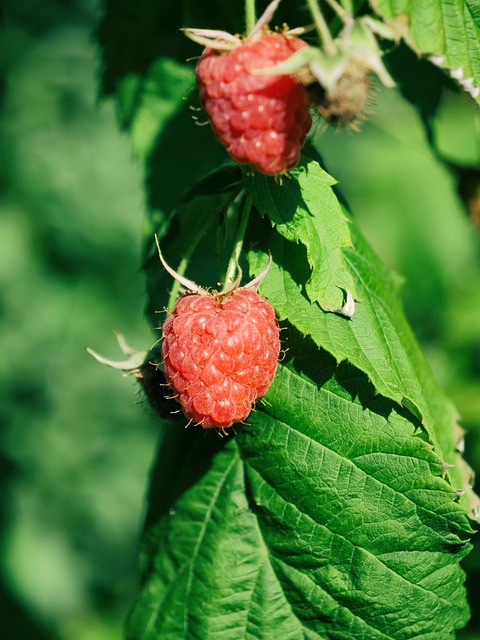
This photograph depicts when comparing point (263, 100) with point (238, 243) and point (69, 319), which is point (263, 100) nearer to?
point (238, 243)

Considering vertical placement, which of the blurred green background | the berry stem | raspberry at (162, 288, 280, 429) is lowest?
the blurred green background

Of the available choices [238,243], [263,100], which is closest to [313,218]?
[238,243]

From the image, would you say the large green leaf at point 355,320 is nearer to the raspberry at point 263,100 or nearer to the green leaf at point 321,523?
the green leaf at point 321,523

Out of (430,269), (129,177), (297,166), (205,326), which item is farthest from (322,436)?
(129,177)

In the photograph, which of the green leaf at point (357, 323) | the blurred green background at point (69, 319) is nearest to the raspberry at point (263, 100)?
the green leaf at point (357, 323)

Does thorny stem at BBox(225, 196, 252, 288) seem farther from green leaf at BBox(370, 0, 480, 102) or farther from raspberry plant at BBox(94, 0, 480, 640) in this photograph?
green leaf at BBox(370, 0, 480, 102)

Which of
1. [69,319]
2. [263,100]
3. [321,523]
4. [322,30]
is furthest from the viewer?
[69,319]

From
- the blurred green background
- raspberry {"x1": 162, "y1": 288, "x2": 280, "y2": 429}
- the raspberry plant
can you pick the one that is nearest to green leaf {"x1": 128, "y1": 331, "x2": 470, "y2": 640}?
the raspberry plant
